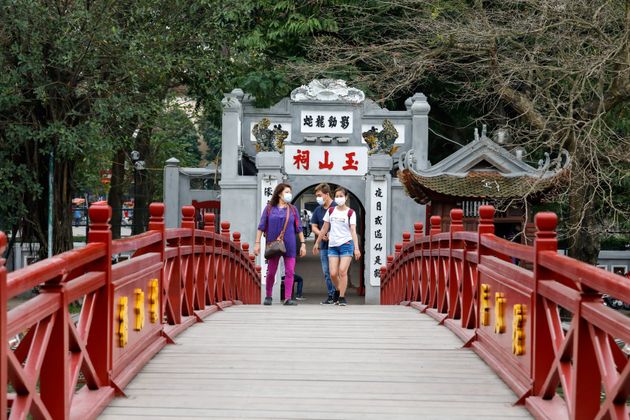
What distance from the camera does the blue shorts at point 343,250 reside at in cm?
1209

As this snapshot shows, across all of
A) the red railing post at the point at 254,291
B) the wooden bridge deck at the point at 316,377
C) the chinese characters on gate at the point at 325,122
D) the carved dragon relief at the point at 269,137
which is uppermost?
the chinese characters on gate at the point at 325,122

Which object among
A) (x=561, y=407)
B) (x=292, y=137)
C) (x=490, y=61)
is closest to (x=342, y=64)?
(x=292, y=137)

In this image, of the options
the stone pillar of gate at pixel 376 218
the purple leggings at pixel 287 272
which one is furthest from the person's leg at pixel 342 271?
the stone pillar of gate at pixel 376 218

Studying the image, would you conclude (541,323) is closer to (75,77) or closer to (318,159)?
(75,77)

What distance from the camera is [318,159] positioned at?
20.0m

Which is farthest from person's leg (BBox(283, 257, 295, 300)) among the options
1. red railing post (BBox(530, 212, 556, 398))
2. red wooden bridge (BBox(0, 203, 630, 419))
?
red railing post (BBox(530, 212, 556, 398))

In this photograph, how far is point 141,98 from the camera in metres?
17.8

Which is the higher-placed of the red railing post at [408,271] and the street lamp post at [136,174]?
the street lamp post at [136,174]

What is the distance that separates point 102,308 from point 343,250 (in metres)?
6.99

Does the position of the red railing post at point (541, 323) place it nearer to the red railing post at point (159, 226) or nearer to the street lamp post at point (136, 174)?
the red railing post at point (159, 226)

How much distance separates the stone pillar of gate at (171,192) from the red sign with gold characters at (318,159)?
3.79 m

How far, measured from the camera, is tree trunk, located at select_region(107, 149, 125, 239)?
25000mm

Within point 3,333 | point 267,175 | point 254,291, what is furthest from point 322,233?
point 3,333

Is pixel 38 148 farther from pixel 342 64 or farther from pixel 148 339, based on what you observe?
pixel 148 339
